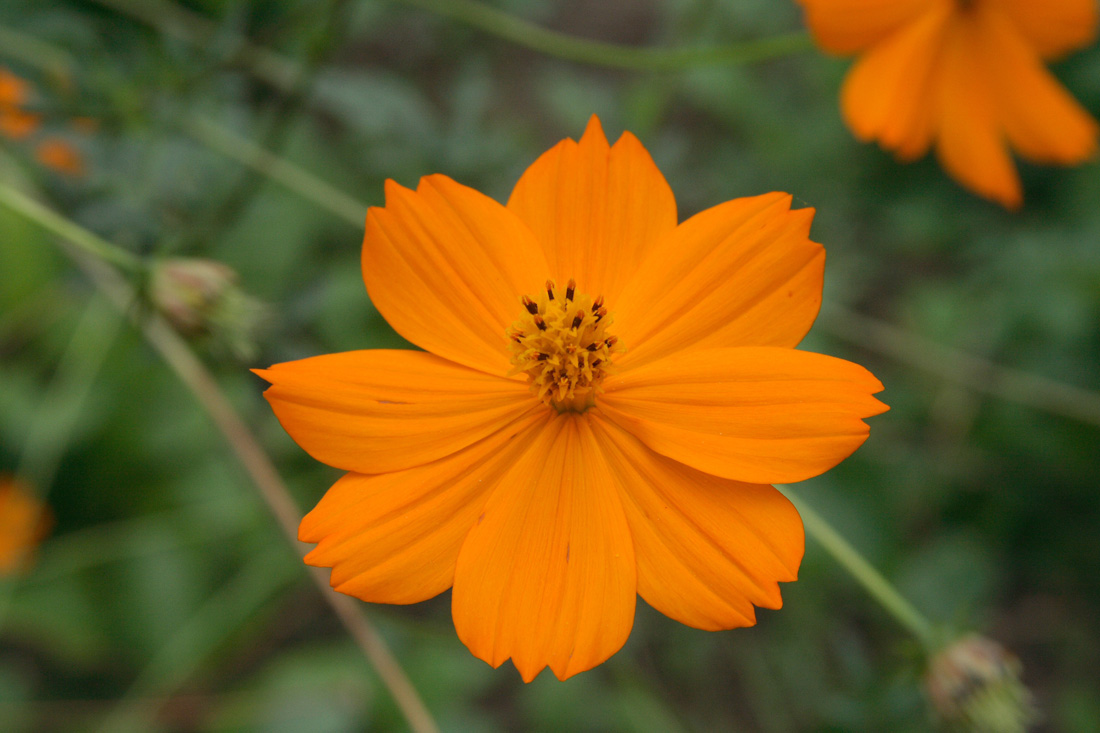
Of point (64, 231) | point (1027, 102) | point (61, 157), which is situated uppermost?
point (61, 157)

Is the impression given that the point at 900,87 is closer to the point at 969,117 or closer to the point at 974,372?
the point at 969,117

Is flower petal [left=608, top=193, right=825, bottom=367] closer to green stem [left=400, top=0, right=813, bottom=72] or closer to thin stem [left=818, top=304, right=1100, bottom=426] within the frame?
green stem [left=400, top=0, right=813, bottom=72]

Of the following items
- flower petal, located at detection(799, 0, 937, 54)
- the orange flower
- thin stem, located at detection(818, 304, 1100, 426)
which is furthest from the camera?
thin stem, located at detection(818, 304, 1100, 426)

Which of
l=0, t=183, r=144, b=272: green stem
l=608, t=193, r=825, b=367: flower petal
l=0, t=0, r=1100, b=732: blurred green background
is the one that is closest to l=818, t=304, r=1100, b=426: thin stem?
l=0, t=0, r=1100, b=732: blurred green background

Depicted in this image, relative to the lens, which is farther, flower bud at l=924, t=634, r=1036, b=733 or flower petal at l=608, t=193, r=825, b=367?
flower bud at l=924, t=634, r=1036, b=733

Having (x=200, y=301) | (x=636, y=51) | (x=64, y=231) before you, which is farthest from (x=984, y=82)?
(x=64, y=231)

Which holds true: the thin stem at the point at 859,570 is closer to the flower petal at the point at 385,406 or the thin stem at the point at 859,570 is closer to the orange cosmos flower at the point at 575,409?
the orange cosmos flower at the point at 575,409

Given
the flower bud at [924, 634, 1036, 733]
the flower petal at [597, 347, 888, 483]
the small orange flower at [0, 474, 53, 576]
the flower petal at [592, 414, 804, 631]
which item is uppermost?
the small orange flower at [0, 474, 53, 576]

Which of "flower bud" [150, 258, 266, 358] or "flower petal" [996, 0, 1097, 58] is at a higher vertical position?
"flower bud" [150, 258, 266, 358]
